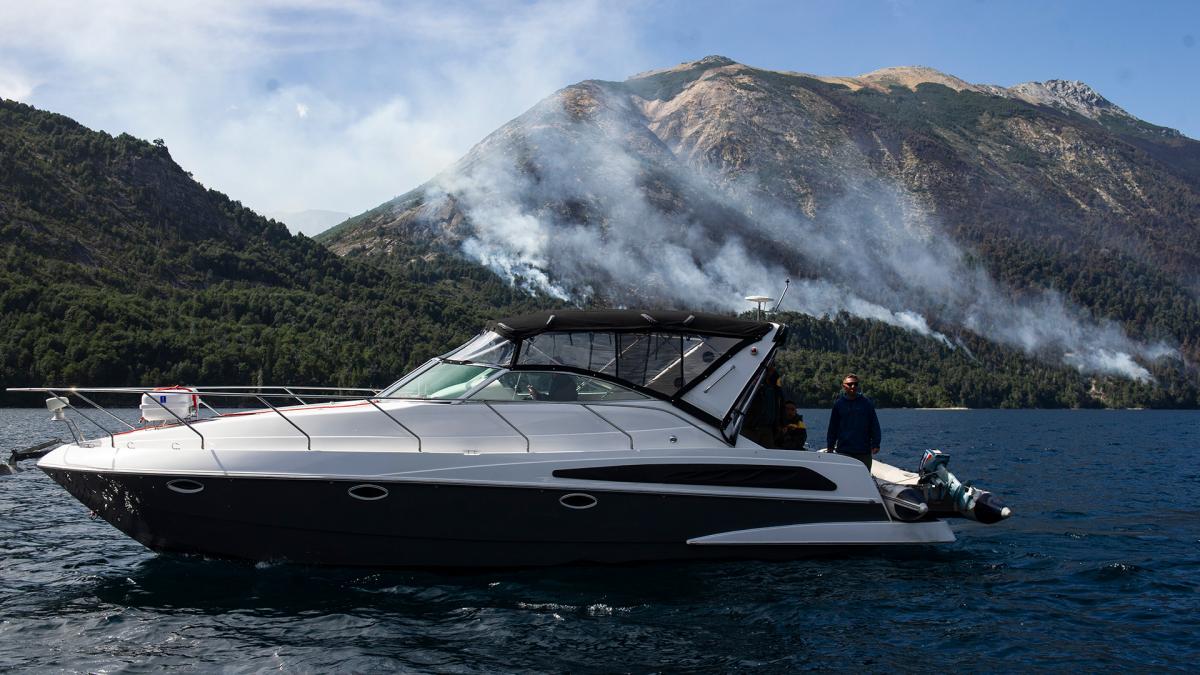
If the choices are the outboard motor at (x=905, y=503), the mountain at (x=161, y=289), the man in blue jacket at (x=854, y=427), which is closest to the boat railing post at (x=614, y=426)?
the man in blue jacket at (x=854, y=427)

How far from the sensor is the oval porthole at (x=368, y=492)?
960 cm

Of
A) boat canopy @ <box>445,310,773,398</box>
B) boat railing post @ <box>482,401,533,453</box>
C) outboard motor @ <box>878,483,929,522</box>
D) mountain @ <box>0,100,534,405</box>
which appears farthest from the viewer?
mountain @ <box>0,100,534,405</box>

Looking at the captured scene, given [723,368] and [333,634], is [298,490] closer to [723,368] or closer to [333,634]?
[333,634]

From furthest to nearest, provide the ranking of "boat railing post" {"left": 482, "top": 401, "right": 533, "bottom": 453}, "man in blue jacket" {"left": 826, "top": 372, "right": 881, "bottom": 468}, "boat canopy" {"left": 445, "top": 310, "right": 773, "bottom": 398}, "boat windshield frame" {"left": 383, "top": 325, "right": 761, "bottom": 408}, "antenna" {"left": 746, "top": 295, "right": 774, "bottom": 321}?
"antenna" {"left": 746, "top": 295, "right": 774, "bottom": 321}, "man in blue jacket" {"left": 826, "top": 372, "right": 881, "bottom": 468}, "boat canopy" {"left": 445, "top": 310, "right": 773, "bottom": 398}, "boat windshield frame" {"left": 383, "top": 325, "right": 761, "bottom": 408}, "boat railing post" {"left": 482, "top": 401, "right": 533, "bottom": 453}

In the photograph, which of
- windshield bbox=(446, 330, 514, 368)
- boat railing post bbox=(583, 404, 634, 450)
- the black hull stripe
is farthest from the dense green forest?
boat railing post bbox=(583, 404, 634, 450)

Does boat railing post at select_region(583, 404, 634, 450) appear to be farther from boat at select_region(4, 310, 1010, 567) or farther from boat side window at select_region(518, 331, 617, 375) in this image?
boat side window at select_region(518, 331, 617, 375)

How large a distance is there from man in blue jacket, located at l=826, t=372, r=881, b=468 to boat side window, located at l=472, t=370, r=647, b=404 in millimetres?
3066

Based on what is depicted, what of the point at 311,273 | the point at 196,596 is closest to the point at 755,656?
the point at 196,596

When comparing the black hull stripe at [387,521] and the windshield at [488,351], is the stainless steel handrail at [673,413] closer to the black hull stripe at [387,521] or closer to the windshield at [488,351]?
the black hull stripe at [387,521]

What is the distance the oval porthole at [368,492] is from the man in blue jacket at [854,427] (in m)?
5.87

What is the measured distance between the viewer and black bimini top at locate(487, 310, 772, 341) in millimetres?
11047

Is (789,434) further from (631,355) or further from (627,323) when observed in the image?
(627,323)

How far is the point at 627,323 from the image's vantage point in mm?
11141

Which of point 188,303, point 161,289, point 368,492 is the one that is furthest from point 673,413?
point 161,289
